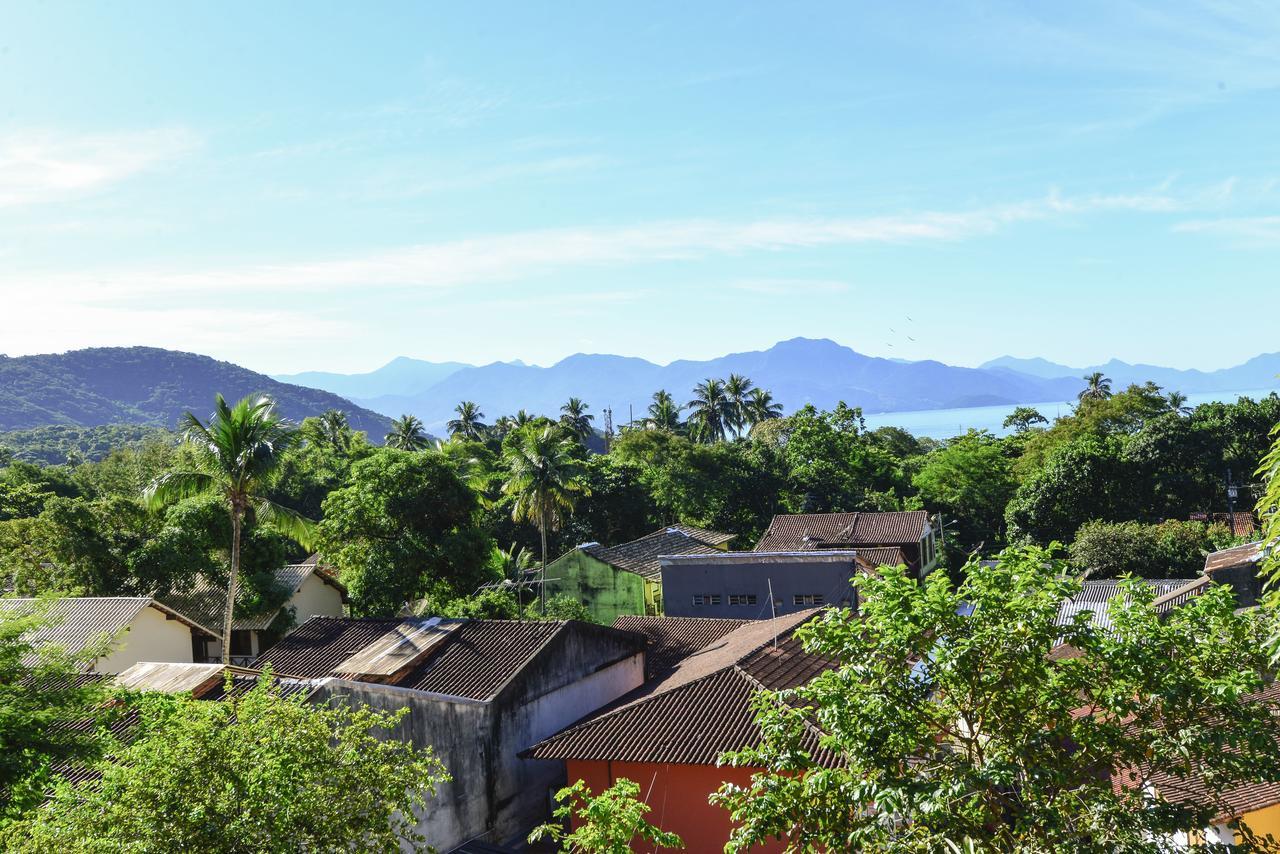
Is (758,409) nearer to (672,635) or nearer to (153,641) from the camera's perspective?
(672,635)

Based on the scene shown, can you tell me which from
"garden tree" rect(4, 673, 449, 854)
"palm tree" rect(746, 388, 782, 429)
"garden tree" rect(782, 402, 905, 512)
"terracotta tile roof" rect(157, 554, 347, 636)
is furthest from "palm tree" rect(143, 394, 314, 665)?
"palm tree" rect(746, 388, 782, 429)

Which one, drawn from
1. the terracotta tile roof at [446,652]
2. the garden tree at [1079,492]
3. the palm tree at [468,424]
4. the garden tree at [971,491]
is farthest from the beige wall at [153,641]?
the palm tree at [468,424]

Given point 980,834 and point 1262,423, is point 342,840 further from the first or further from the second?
point 1262,423

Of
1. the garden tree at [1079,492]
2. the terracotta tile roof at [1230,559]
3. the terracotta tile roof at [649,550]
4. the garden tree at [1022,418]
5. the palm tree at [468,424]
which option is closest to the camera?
the terracotta tile roof at [1230,559]

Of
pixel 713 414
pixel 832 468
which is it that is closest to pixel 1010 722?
pixel 832 468

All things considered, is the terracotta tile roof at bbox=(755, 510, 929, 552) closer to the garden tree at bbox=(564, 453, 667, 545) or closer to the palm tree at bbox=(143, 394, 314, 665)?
the garden tree at bbox=(564, 453, 667, 545)

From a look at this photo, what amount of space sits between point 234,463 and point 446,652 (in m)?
10.6

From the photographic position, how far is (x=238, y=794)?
9.48 metres

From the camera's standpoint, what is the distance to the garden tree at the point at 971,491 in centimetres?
5575

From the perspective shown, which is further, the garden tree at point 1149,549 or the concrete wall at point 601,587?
the garden tree at point 1149,549

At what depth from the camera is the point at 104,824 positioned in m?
9.33

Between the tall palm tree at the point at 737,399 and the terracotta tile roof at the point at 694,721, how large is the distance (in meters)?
64.5

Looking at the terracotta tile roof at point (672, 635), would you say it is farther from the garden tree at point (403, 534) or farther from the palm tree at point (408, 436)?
the palm tree at point (408, 436)

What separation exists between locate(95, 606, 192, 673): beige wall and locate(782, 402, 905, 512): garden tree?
34.6 meters
